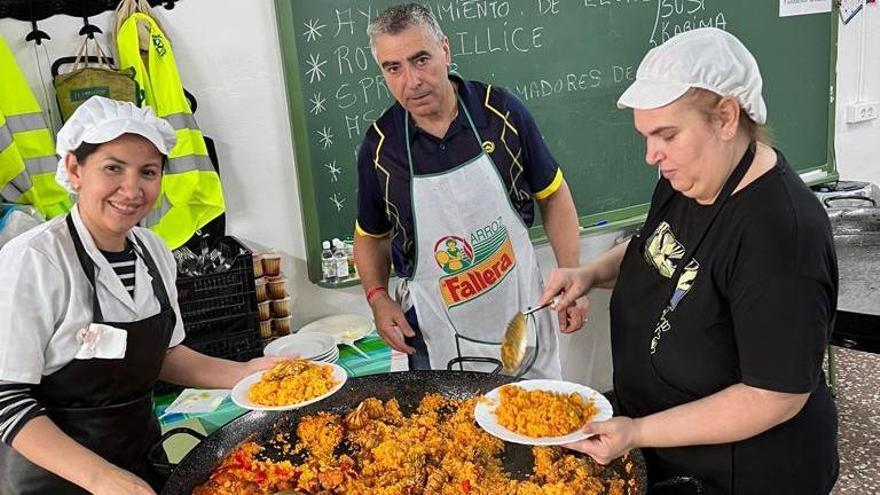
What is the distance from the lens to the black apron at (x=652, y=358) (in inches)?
62.3

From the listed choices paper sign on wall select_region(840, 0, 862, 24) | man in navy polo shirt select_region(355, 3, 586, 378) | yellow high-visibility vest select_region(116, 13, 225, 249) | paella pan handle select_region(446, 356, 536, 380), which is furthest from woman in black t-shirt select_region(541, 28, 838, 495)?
paper sign on wall select_region(840, 0, 862, 24)

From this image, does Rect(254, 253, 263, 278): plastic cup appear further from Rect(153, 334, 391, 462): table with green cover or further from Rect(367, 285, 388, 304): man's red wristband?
Rect(367, 285, 388, 304): man's red wristband

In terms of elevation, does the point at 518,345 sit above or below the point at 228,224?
below

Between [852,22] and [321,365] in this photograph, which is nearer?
[321,365]

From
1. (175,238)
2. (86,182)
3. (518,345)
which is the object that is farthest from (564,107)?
(86,182)

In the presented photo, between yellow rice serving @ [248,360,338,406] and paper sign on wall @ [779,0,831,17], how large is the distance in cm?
373

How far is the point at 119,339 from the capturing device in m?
1.79

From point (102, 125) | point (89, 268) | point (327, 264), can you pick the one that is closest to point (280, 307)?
point (327, 264)

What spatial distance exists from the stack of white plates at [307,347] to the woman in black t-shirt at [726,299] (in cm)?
144

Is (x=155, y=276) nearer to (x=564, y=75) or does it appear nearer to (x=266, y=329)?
(x=266, y=329)

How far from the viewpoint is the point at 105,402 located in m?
1.84

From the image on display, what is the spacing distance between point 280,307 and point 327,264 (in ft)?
1.01

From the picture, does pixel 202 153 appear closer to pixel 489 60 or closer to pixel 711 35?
pixel 489 60

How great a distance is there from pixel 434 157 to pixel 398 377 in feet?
2.59
